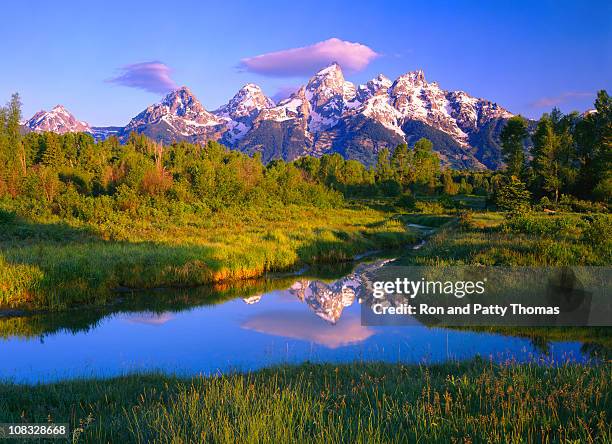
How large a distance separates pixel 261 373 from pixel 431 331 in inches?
320

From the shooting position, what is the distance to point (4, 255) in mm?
21891

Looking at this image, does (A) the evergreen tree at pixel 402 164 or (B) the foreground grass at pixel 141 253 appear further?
(A) the evergreen tree at pixel 402 164

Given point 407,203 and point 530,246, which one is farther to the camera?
point 407,203

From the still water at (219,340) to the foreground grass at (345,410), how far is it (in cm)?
275

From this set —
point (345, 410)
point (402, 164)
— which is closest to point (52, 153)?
point (345, 410)

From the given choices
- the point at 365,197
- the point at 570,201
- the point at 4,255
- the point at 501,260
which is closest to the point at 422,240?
the point at 570,201

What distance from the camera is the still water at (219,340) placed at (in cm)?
1330

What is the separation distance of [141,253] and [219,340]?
10506mm

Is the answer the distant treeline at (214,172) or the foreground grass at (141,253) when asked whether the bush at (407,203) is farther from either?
the foreground grass at (141,253)

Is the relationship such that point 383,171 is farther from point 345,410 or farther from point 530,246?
point 345,410

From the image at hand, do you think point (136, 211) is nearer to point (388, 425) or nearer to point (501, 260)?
point (501, 260)

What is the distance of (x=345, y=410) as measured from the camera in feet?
22.8

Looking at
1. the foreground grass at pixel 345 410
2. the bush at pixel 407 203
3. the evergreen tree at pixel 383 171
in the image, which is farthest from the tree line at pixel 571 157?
the foreground grass at pixel 345 410

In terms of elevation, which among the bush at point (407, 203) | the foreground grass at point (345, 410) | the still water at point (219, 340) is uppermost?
the bush at point (407, 203)
